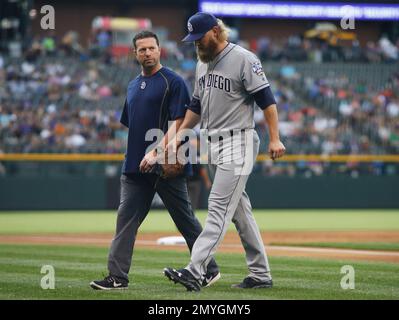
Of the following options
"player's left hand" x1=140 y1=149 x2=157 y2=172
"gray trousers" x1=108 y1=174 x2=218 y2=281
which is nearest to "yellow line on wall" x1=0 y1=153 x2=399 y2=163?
"gray trousers" x1=108 y1=174 x2=218 y2=281

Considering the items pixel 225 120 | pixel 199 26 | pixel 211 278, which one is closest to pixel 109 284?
pixel 211 278

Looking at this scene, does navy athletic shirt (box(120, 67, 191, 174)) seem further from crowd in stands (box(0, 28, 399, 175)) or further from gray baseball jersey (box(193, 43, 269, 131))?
crowd in stands (box(0, 28, 399, 175))

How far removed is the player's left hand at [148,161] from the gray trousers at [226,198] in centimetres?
45

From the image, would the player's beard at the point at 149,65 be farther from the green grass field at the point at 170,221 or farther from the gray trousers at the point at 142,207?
the green grass field at the point at 170,221

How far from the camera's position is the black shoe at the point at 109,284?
23.3ft

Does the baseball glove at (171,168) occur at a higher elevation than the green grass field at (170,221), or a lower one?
higher

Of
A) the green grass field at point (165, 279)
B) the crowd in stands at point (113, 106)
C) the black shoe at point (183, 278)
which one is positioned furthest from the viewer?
the crowd in stands at point (113, 106)

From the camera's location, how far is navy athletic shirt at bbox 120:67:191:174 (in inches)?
293

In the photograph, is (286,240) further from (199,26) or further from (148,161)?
(199,26)

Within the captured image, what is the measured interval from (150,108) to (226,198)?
41.1 inches

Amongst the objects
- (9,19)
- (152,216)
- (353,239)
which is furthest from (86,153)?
(353,239)

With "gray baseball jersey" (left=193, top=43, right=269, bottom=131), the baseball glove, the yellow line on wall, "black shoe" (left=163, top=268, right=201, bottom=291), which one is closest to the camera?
"black shoe" (left=163, top=268, right=201, bottom=291)

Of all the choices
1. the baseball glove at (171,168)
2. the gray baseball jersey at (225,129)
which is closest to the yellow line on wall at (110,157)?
the baseball glove at (171,168)
